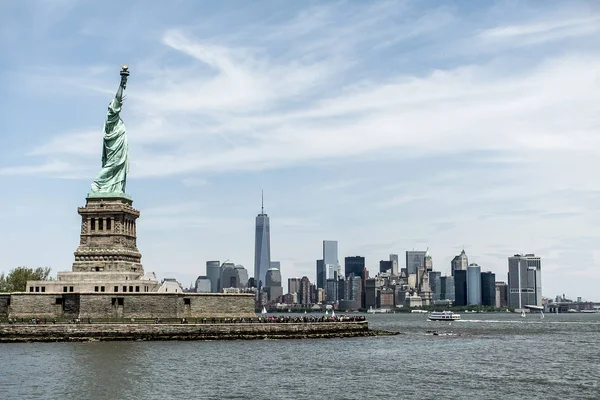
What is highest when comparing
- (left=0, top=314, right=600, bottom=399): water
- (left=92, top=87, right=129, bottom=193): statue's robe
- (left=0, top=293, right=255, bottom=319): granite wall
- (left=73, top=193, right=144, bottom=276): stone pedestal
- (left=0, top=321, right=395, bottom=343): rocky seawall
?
(left=92, top=87, right=129, bottom=193): statue's robe

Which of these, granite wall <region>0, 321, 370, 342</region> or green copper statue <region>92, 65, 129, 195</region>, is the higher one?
green copper statue <region>92, 65, 129, 195</region>

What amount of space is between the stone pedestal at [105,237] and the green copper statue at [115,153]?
175 centimetres

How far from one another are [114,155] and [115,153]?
→ 0.98 feet

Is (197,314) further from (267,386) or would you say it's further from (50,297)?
(267,386)

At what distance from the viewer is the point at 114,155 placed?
114 m

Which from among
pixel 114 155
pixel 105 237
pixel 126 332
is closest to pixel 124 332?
pixel 126 332

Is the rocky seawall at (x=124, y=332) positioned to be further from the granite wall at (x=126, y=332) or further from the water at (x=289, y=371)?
the water at (x=289, y=371)

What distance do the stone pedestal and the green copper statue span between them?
5.73 ft

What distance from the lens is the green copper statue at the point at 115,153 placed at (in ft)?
368

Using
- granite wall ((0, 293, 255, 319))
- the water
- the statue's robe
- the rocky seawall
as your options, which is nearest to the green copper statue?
the statue's robe

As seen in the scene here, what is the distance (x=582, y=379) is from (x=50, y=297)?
61.5m

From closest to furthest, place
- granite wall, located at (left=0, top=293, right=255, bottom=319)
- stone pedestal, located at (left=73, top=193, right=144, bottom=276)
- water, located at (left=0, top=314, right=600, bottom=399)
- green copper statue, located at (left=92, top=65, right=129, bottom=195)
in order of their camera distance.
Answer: water, located at (left=0, top=314, right=600, bottom=399), granite wall, located at (left=0, top=293, right=255, bottom=319), stone pedestal, located at (left=73, top=193, right=144, bottom=276), green copper statue, located at (left=92, top=65, right=129, bottom=195)

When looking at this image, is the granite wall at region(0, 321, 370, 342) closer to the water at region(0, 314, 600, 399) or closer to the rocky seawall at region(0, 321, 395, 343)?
the rocky seawall at region(0, 321, 395, 343)

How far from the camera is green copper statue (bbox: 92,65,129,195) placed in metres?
112
